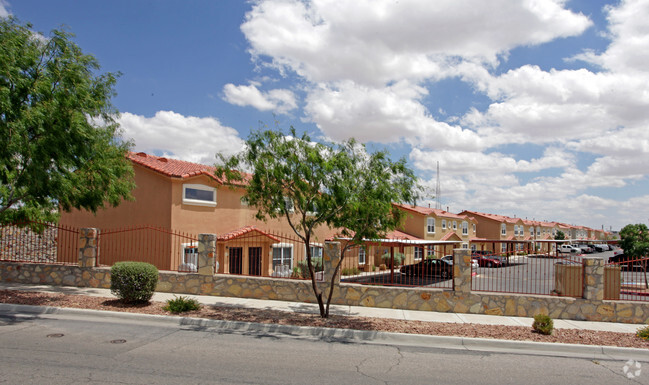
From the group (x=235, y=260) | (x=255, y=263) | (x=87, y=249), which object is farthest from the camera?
(x=255, y=263)

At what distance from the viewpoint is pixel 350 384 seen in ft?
20.4

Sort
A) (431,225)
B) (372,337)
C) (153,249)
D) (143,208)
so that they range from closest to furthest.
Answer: (372,337) → (153,249) → (143,208) → (431,225)

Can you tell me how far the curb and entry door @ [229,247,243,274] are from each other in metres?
10.1

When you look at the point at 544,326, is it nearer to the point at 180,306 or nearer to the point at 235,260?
the point at 180,306

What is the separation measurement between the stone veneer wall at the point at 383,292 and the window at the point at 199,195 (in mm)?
5874

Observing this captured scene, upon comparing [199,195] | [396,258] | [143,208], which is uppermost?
[199,195]

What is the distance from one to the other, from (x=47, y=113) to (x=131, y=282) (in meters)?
4.71

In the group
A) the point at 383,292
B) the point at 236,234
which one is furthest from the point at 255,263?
the point at 383,292

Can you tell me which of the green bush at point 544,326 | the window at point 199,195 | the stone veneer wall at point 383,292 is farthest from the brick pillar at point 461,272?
the window at point 199,195

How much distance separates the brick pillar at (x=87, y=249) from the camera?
13867mm

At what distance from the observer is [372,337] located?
9.24 meters

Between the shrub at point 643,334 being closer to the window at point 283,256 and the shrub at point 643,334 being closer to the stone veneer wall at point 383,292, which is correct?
the stone veneer wall at point 383,292

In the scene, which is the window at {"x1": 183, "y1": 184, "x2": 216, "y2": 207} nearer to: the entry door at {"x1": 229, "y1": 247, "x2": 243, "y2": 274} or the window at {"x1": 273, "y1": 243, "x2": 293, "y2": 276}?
the entry door at {"x1": 229, "y1": 247, "x2": 243, "y2": 274}

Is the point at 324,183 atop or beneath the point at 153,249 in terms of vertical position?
atop
